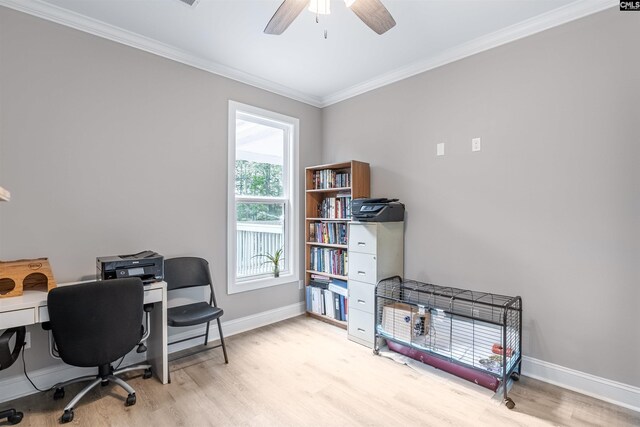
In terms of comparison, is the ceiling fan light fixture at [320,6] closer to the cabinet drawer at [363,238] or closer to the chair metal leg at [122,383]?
the cabinet drawer at [363,238]

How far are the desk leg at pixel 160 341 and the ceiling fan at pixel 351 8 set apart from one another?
6.56 feet

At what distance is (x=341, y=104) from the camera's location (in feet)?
12.7

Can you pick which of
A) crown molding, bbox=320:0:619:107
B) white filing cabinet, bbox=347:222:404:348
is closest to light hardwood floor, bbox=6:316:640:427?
white filing cabinet, bbox=347:222:404:348

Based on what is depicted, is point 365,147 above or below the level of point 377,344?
above

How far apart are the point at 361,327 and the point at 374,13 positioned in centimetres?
255

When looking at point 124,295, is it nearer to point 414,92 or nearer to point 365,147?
point 365,147

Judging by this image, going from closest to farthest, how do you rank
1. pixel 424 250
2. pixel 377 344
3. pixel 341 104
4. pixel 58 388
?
pixel 58 388
pixel 377 344
pixel 424 250
pixel 341 104

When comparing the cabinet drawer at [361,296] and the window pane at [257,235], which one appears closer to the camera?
the cabinet drawer at [361,296]

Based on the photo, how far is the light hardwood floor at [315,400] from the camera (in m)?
1.94

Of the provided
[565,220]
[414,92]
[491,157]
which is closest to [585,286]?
[565,220]

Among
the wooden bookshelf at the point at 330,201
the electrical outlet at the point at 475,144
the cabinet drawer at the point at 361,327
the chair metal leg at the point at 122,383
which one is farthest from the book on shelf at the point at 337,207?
the chair metal leg at the point at 122,383

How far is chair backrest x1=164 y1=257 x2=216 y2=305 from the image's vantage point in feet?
9.07

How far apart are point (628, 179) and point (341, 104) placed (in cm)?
275

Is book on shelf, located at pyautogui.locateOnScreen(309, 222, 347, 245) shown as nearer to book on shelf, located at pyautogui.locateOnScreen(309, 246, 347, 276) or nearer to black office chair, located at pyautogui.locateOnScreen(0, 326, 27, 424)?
book on shelf, located at pyautogui.locateOnScreen(309, 246, 347, 276)
